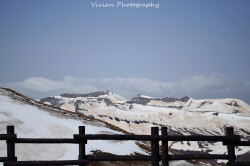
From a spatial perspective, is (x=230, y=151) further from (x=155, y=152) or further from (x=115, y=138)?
(x=115, y=138)

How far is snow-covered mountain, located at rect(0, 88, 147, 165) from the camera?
3053 cm

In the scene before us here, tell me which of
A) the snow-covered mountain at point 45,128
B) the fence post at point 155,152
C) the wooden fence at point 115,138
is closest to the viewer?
the wooden fence at point 115,138

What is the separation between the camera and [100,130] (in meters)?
38.0

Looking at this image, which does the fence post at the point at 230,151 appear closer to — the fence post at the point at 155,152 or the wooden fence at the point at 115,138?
the wooden fence at the point at 115,138

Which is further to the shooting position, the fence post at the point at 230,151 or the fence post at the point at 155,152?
the fence post at the point at 230,151

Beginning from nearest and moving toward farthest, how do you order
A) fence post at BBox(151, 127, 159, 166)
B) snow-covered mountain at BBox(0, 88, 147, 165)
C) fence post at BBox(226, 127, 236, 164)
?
1. fence post at BBox(151, 127, 159, 166)
2. fence post at BBox(226, 127, 236, 164)
3. snow-covered mountain at BBox(0, 88, 147, 165)

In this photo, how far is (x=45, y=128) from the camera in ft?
116

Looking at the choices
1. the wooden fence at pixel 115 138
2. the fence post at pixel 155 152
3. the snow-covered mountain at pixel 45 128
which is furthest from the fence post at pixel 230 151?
the snow-covered mountain at pixel 45 128

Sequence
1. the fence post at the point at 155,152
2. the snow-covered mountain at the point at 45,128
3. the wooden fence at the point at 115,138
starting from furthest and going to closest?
the snow-covered mountain at the point at 45,128, the fence post at the point at 155,152, the wooden fence at the point at 115,138

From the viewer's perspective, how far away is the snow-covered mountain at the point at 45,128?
30.5 meters

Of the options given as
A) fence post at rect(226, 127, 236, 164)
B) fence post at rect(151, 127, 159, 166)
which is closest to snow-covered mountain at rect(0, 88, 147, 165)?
fence post at rect(151, 127, 159, 166)

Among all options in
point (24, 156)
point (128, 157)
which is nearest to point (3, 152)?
point (24, 156)

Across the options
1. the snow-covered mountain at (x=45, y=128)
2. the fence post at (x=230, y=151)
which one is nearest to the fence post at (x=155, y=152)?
the fence post at (x=230, y=151)

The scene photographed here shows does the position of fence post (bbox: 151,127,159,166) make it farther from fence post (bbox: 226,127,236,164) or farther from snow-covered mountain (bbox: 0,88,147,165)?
snow-covered mountain (bbox: 0,88,147,165)
